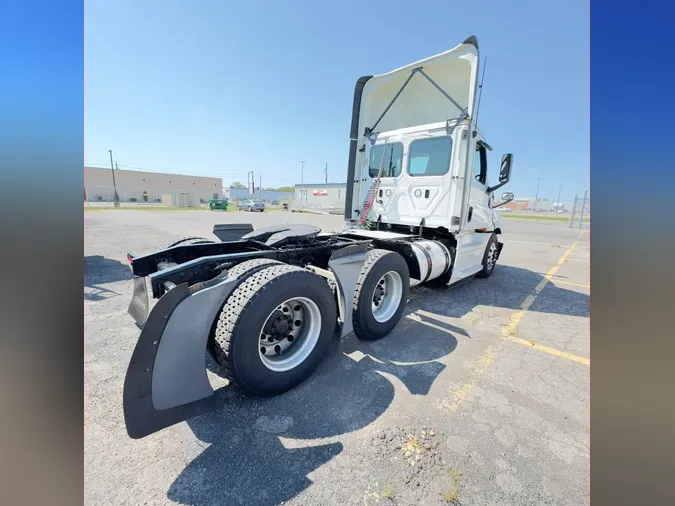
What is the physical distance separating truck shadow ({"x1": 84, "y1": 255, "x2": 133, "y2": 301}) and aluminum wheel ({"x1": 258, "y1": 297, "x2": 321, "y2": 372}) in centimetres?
360

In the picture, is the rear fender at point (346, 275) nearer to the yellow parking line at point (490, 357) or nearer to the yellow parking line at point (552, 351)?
the yellow parking line at point (490, 357)

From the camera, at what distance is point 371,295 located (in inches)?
133

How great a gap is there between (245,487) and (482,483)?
139 centimetres

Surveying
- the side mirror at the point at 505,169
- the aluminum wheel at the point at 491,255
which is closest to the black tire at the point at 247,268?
the side mirror at the point at 505,169

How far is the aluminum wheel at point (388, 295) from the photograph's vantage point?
3.78 metres

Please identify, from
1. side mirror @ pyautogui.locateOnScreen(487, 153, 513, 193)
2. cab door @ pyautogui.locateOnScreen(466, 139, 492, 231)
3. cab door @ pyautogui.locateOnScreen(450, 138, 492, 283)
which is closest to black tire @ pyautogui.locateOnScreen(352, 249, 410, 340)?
cab door @ pyautogui.locateOnScreen(450, 138, 492, 283)

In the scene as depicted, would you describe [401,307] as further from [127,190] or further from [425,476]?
[127,190]

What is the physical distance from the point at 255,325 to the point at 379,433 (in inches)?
46.7

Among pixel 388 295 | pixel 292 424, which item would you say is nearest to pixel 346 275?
A: pixel 388 295

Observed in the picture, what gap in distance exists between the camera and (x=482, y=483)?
1734mm

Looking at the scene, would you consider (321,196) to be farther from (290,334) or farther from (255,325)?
(255,325)
